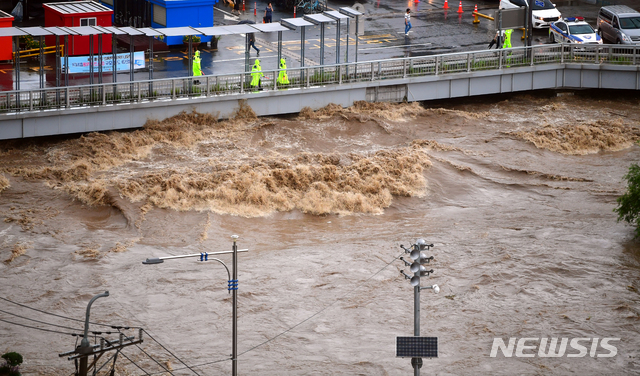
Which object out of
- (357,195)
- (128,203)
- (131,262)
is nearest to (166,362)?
(131,262)

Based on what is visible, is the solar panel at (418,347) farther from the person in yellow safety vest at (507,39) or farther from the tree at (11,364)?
the person in yellow safety vest at (507,39)

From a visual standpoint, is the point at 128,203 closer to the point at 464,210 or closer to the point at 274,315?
the point at 274,315

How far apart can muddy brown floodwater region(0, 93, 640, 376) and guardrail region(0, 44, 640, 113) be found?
1.24 m

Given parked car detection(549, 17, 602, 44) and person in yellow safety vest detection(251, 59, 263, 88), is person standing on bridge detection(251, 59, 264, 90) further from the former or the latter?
parked car detection(549, 17, 602, 44)

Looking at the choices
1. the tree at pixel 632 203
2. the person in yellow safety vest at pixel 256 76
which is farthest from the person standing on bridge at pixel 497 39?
the tree at pixel 632 203

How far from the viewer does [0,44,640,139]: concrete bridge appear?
1369 inches

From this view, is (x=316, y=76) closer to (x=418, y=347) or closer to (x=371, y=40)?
(x=371, y=40)

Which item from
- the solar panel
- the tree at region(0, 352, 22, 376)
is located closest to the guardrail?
the tree at region(0, 352, 22, 376)

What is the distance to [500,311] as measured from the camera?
26688 millimetres

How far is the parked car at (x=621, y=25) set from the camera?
43531 mm

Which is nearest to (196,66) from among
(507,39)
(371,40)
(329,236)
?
(329,236)

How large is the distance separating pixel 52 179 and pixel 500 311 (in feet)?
56.5

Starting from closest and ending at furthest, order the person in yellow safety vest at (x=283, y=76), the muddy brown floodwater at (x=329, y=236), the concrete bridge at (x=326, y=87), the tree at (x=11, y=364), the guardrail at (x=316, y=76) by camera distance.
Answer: the tree at (x=11, y=364)
the muddy brown floodwater at (x=329, y=236)
the guardrail at (x=316, y=76)
the concrete bridge at (x=326, y=87)
the person in yellow safety vest at (x=283, y=76)

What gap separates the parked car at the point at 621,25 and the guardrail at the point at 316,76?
1.27 m
